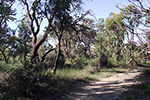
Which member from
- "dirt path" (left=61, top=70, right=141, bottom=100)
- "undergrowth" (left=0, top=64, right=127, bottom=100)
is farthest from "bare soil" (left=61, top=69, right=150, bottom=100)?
"undergrowth" (left=0, top=64, right=127, bottom=100)

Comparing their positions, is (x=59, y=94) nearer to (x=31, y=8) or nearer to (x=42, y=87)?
(x=42, y=87)

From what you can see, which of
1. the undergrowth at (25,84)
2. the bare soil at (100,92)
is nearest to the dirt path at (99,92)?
the bare soil at (100,92)

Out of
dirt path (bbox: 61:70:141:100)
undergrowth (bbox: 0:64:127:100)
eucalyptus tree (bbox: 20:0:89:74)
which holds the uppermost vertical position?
eucalyptus tree (bbox: 20:0:89:74)

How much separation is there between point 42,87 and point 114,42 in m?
27.9

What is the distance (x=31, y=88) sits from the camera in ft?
21.2

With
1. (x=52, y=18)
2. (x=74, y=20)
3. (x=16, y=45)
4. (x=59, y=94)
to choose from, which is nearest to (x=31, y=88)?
(x=59, y=94)

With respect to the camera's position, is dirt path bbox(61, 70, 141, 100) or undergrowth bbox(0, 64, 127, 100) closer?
undergrowth bbox(0, 64, 127, 100)

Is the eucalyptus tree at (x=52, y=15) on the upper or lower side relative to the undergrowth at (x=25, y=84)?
upper

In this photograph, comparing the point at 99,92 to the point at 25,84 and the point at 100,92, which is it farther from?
the point at 25,84

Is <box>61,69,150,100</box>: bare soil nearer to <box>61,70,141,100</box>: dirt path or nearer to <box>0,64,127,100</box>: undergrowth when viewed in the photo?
<box>61,70,141,100</box>: dirt path

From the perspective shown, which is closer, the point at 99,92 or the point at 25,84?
the point at 25,84

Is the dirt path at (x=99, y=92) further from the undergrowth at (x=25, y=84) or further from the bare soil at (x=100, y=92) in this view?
the undergrowth at (x=25, y=84)

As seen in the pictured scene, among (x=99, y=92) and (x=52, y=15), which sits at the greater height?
(x=52, y=15)

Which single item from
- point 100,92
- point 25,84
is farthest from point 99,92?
point 25,84
